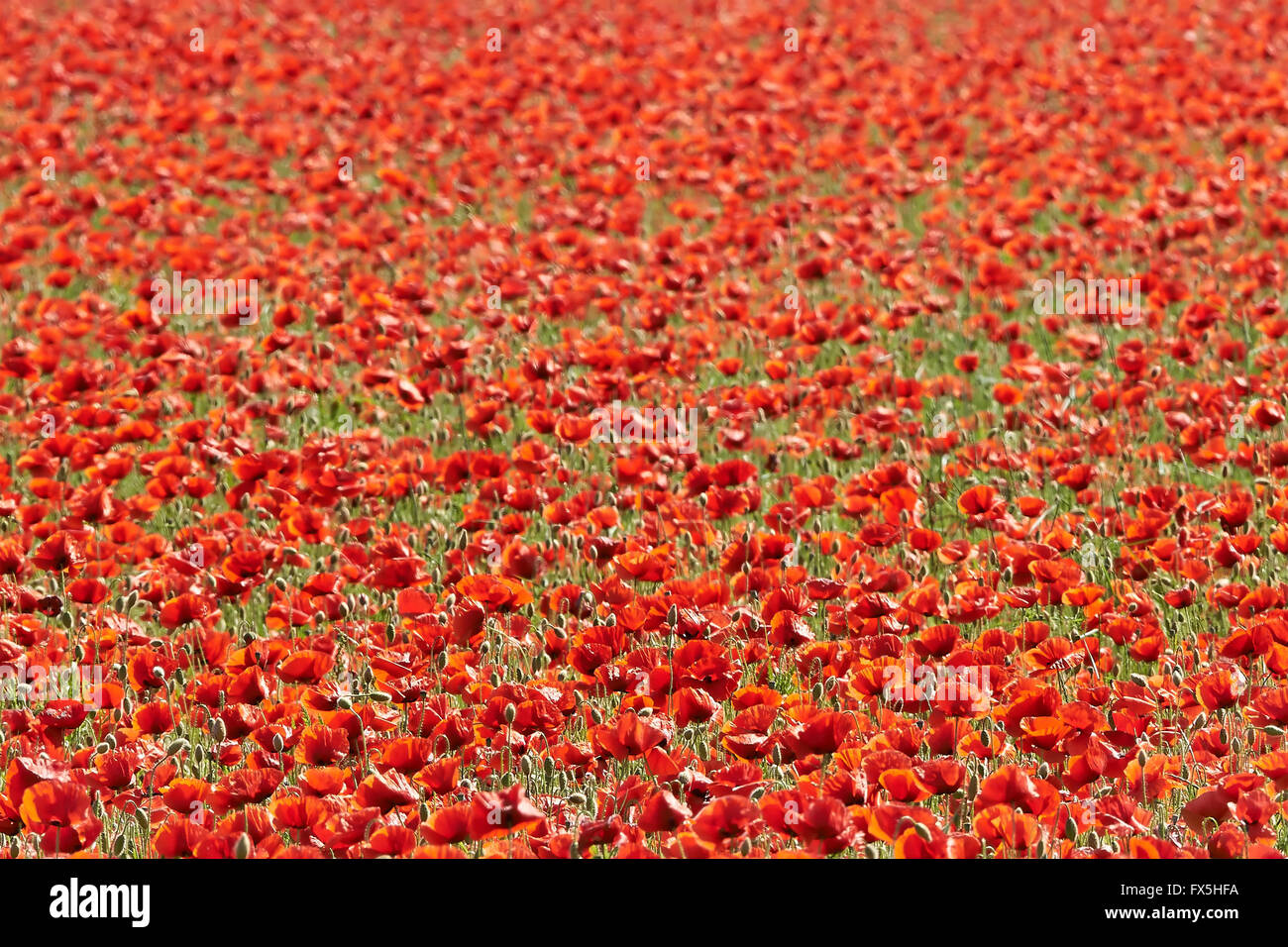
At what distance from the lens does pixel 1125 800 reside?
11.4ft

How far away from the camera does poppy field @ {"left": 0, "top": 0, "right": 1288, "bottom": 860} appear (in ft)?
12.3

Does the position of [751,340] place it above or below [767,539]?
above

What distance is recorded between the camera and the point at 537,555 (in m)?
5.26

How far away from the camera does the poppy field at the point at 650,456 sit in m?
3.75

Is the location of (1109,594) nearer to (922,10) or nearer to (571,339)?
(571,339)

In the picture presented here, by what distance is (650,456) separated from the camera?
602cm

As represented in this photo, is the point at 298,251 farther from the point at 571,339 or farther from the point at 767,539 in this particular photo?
the point at 767,539

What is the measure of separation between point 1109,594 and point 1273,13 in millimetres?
9869

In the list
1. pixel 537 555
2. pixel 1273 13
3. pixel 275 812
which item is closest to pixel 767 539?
pixel 537 555

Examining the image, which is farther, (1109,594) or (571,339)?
(571,339)
